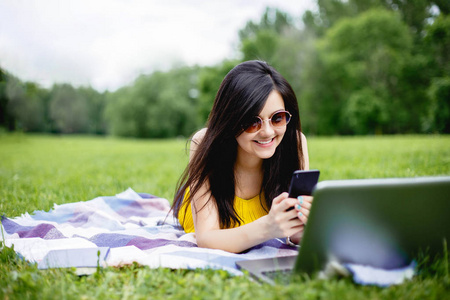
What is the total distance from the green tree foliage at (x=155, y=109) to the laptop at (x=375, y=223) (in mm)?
37983

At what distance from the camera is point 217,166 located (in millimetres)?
2555

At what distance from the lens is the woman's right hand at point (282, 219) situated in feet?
6.10

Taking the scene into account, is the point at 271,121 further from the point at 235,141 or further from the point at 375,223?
the point at 375,223

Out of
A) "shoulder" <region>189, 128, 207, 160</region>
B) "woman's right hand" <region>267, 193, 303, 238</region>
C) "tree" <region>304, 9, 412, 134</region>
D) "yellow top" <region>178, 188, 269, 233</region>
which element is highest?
"tree" <region>304, 9, 412, 134</region>

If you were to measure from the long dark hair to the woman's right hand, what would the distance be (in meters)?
0.61

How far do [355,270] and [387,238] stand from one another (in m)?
0.21

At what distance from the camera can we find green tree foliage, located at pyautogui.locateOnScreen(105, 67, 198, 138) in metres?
39.2

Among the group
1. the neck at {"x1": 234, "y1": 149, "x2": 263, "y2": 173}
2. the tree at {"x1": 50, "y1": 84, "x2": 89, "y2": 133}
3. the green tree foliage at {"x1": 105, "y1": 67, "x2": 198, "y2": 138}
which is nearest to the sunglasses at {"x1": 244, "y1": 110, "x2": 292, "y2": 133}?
the neck at {"x1": 234, "y1": 149, "x2": 263, "y2": 173}

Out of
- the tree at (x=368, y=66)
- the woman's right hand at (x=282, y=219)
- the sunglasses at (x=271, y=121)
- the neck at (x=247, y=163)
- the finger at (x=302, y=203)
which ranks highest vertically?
the tree at (x=368, y=66)

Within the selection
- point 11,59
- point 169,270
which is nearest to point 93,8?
point 11,59

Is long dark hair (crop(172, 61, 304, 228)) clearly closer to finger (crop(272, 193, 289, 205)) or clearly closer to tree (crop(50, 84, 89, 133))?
finger (crop(272, 193, 289, 205))

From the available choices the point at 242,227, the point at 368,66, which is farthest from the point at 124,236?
the point at 368,66

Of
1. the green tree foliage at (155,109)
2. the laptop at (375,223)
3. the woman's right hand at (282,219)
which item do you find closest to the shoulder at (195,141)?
the woman's right hand at (282,219)

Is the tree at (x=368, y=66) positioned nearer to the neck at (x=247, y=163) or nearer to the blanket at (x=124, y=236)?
the blanket at (x=124, y=236)
